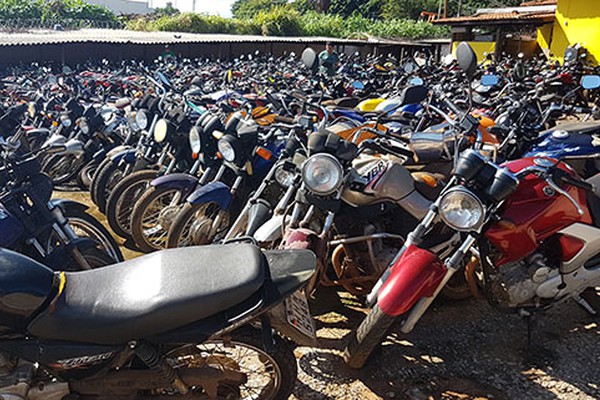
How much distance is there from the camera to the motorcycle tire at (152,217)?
3822 millimetres

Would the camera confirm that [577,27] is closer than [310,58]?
No

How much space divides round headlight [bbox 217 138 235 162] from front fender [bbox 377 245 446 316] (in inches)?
68.5

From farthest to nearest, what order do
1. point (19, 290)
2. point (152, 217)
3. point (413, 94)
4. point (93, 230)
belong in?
1. point (152, 217)
2. point (413, 94)
3. point (93, 230)
4. point (19, 290)

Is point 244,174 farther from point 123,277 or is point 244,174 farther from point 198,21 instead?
point 198,21

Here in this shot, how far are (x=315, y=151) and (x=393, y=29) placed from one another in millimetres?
30740

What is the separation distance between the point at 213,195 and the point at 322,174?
4.05 ft

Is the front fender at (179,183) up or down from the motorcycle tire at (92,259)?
up

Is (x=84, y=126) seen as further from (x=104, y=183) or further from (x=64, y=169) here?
(x=104, y=183)

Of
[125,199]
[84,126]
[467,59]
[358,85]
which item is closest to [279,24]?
[358,85]

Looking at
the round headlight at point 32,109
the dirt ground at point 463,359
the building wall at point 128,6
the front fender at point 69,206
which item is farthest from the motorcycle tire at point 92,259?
the building wall at point 128,6

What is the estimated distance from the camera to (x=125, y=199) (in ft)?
13.9

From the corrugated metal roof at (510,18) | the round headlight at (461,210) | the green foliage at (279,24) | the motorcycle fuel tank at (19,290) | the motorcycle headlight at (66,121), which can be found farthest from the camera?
the green foliage at (279,24)

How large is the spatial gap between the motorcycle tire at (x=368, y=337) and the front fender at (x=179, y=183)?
1.90 metres

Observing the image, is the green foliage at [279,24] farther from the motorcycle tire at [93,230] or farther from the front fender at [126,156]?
the motorcycle tire at [93,230]
